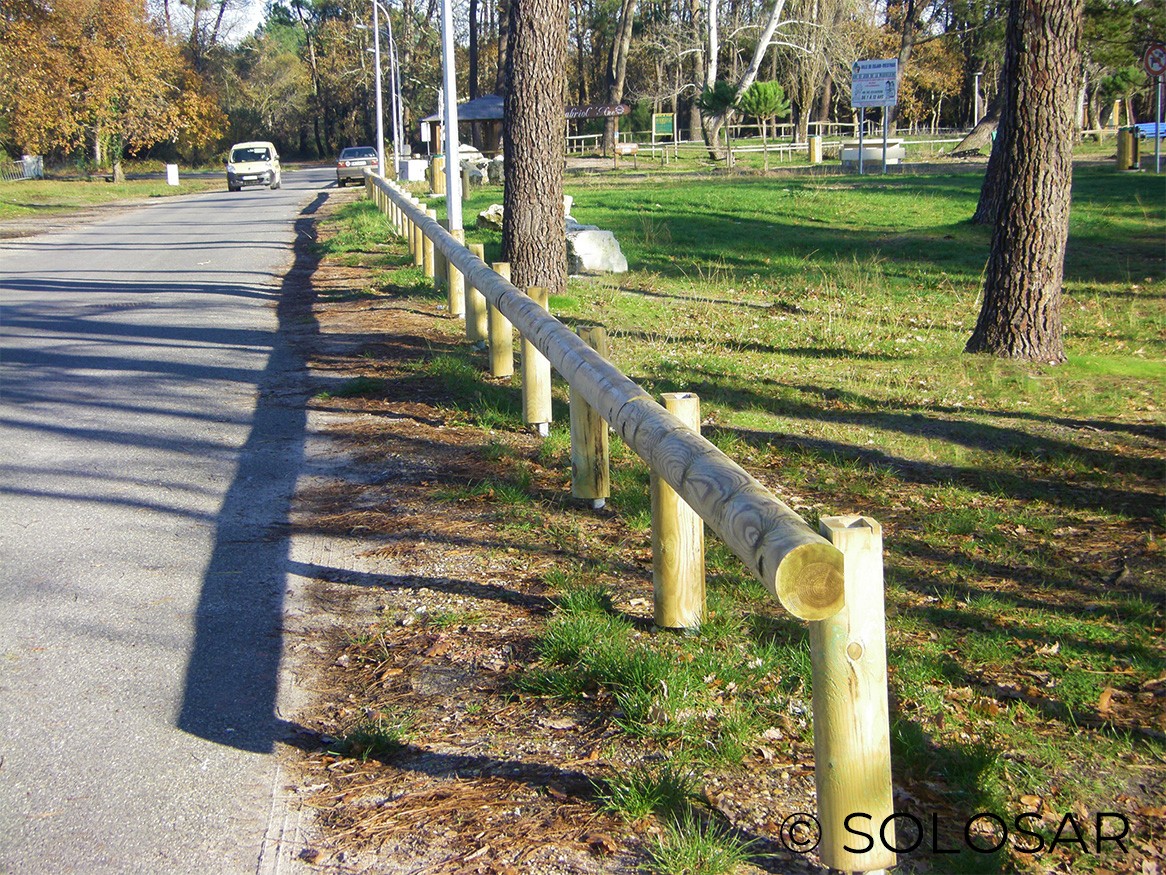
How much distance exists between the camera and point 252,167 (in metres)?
47.9

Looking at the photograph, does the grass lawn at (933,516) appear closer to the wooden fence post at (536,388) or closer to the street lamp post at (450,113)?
the wooden fence post at (536,388)

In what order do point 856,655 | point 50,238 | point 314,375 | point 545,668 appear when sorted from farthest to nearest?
point 50,238 → point 314,375 → point 545,668 → point 856,655

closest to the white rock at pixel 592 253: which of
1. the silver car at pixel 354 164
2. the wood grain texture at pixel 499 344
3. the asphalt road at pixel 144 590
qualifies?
the asphalt road at pixel 144 590

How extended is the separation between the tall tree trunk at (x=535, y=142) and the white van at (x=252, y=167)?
3769 cm

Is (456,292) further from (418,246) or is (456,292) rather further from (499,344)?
(418,246)

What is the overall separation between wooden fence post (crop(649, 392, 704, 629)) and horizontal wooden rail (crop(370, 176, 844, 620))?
0.13 m

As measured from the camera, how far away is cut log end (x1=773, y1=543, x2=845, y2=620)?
9.55 feet

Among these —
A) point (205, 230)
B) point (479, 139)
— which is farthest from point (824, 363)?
point (479, 139)

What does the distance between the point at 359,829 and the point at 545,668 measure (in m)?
1.18

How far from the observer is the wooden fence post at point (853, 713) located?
2973 millimetres

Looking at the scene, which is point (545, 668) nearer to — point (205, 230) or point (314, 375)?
point (314, 375)

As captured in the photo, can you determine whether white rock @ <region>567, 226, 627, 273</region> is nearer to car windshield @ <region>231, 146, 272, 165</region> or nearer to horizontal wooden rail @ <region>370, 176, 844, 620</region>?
A: horizontal wooden rail @ <region>370, 176, 844, 620</region>

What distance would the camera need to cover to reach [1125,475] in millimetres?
7211

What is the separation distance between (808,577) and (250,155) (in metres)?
49.4
